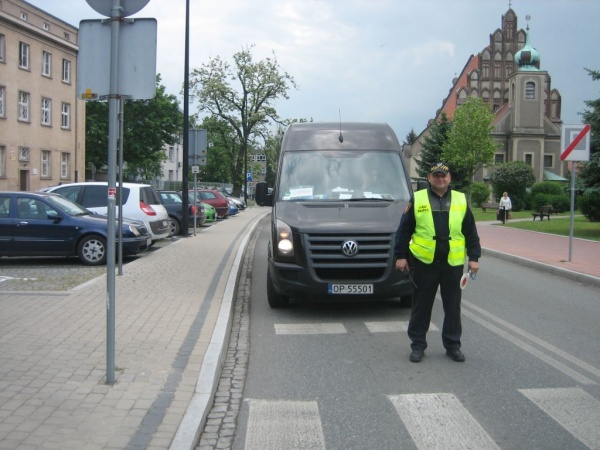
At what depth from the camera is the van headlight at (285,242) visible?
8312mm

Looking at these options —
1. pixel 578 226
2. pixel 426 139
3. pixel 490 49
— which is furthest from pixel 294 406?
pixel 490 49

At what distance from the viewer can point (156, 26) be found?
5355mm

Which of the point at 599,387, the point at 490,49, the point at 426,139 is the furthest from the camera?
the point at 490,49

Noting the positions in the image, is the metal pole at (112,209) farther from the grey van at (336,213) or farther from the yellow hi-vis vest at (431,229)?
the grey van at (336,213)

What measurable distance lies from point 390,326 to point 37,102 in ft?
132

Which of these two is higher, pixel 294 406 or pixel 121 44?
pixel 121 44

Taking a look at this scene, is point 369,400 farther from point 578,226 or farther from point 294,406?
point 578,226

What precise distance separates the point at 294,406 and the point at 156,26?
125 inches

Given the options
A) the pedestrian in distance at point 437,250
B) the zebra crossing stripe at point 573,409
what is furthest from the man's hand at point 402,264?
the zebra crossing stripe at point 573,409

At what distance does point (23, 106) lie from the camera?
4175cm

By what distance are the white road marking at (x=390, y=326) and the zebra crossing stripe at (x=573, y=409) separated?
249 centimetres

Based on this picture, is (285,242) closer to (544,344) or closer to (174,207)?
(544,344)

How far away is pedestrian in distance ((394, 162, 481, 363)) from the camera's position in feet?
20.6

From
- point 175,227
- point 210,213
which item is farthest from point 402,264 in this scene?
point 210,213
